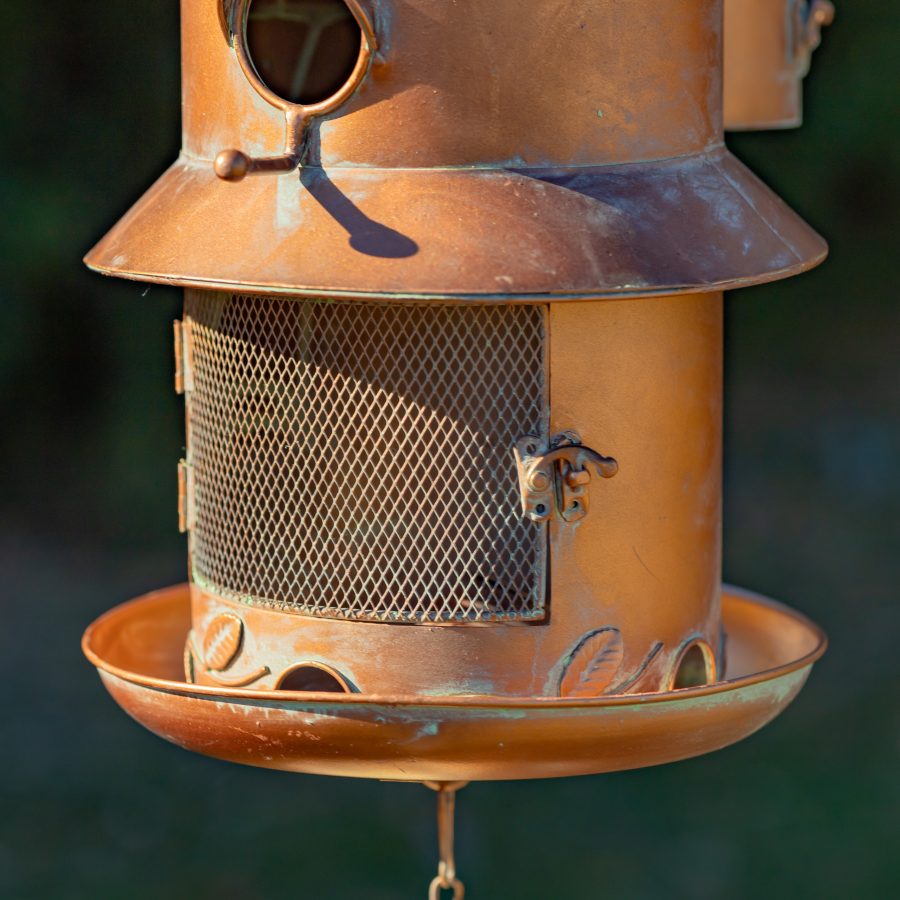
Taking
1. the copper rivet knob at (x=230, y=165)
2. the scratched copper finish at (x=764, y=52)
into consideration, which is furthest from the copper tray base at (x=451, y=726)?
the scratched copper finish at (x=764, y=52)

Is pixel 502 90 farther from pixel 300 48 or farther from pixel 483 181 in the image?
pixel 300 48

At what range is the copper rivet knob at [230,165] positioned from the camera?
322 cm

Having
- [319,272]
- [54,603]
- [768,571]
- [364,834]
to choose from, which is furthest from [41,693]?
[319,272]

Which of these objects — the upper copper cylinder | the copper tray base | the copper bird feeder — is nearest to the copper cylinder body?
the copper bird feeder

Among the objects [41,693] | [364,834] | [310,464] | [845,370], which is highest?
[310,464]

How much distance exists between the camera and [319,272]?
3312mm

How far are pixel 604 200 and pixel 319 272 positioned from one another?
46 centimetres

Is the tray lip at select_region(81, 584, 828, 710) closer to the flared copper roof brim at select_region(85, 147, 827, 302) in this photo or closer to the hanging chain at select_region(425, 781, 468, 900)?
the hanging chain at select_region(425, 781, 468, 900)

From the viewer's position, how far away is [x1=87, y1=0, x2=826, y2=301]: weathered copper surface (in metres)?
3.32

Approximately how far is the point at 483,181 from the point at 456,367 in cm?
30

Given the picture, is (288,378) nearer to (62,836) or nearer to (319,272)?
(319,272)

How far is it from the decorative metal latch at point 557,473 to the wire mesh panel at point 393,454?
4cm

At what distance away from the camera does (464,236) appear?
3334 mm

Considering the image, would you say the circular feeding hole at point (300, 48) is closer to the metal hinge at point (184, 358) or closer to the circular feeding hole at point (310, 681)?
the metal hinge at point (184, 358)
